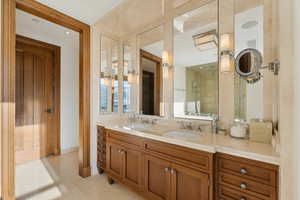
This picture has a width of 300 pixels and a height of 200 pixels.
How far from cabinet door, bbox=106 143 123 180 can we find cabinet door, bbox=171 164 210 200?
818 mm

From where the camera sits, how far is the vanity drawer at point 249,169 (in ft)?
3.23

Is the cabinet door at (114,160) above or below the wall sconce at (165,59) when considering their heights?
below

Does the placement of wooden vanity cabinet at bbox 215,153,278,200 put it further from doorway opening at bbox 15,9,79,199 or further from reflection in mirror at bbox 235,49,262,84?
doorway opening at bbox 15,9,79,199

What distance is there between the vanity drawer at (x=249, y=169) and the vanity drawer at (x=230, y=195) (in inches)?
5.2

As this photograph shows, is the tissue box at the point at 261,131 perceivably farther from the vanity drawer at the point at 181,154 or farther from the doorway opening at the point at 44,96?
the doorway opening at the point at 44,96

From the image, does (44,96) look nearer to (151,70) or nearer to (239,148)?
(151,70)

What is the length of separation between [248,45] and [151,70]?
1.37 m

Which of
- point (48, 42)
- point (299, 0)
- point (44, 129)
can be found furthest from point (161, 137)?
point (48, 42)

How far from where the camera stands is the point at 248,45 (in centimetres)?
152

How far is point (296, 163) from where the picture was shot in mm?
574

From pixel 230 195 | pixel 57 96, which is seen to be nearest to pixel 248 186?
pixel 230 195

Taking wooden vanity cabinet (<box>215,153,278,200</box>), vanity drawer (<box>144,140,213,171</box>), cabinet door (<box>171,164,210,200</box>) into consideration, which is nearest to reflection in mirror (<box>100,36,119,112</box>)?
vanity drawer (<box>144,140,213,171</box>)

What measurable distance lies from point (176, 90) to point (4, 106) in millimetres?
2059

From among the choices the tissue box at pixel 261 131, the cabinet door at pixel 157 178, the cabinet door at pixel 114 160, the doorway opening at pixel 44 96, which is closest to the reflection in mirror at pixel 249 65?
the tissue box at pixel 261 131
